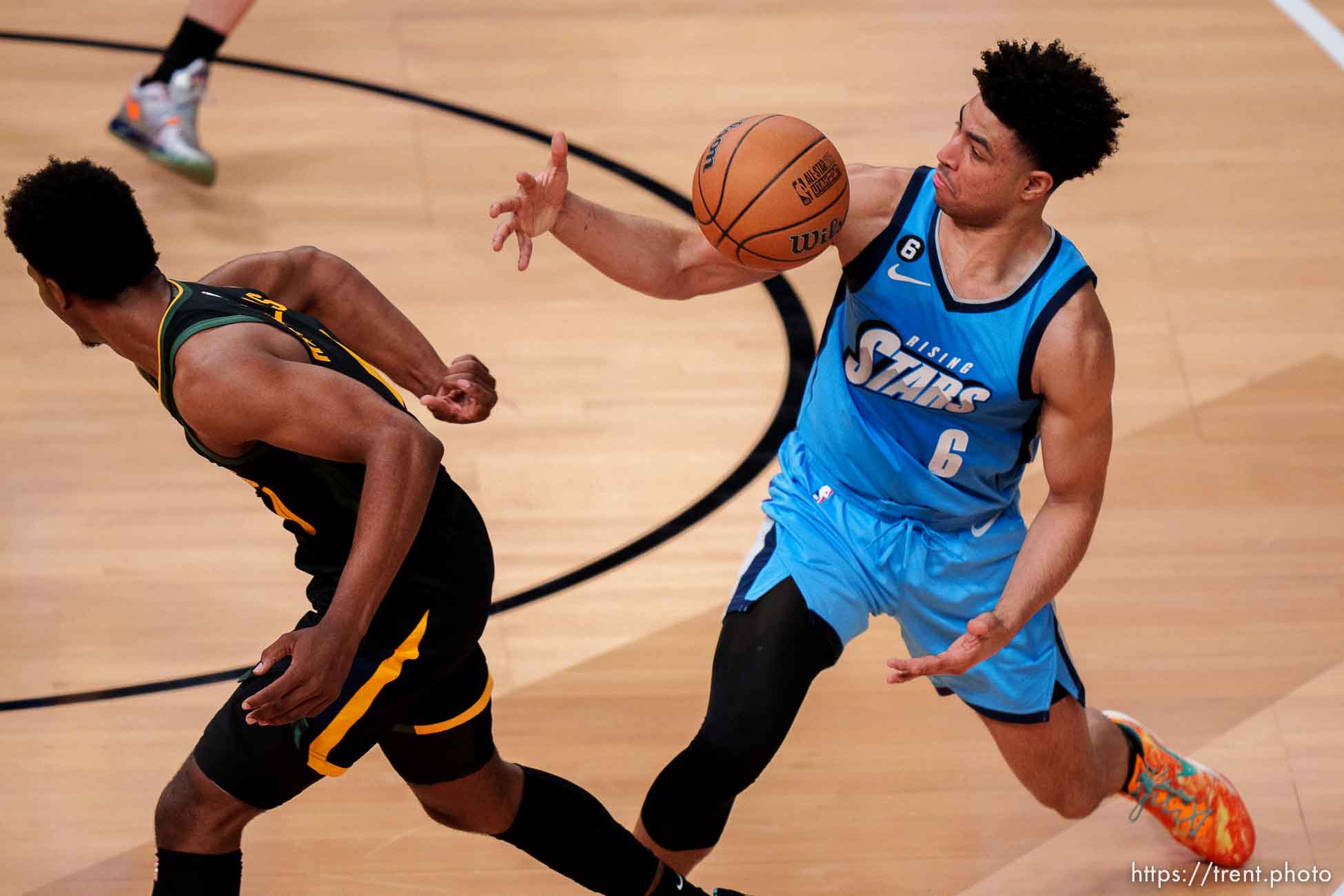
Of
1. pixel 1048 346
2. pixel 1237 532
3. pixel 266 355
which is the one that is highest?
pixel 266 355

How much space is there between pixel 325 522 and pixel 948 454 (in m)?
1.26

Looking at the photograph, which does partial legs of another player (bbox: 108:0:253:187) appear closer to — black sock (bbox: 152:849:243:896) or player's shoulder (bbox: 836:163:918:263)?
player's shoulder (bbox: 836:163:918:263)

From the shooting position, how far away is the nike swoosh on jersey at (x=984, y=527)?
3.67 metres

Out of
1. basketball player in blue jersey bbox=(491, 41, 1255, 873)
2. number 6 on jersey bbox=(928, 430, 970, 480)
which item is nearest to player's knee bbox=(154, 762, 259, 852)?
basketball player in blue jersey bbox=(491, 41, 1255, 873)

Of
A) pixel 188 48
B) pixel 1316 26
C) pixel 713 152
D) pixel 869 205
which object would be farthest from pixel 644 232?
pixel 1316 26

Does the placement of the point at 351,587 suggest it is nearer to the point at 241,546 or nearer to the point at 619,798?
the point at 619,798

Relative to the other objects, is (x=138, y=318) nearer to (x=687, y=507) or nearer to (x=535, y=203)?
(x=535, y=203)

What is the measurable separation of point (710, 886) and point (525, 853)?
1.46 feet

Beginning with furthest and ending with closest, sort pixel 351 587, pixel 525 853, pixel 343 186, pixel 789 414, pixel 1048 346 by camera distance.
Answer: pixel 343 186 < pixel 789 414 < pixel 525 853 < pixel 1048 346 < pixel 351 587

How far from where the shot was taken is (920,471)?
3.62 metres

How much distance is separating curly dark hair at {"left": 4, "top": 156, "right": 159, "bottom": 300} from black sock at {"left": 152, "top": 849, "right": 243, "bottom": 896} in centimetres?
102

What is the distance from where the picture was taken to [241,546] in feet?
16.6

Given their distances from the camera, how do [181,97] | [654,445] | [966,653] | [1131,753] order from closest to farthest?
[966,653]
[1131,753]
[654,445]
[181,97]

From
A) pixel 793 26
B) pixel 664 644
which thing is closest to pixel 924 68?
pixel 793 26
